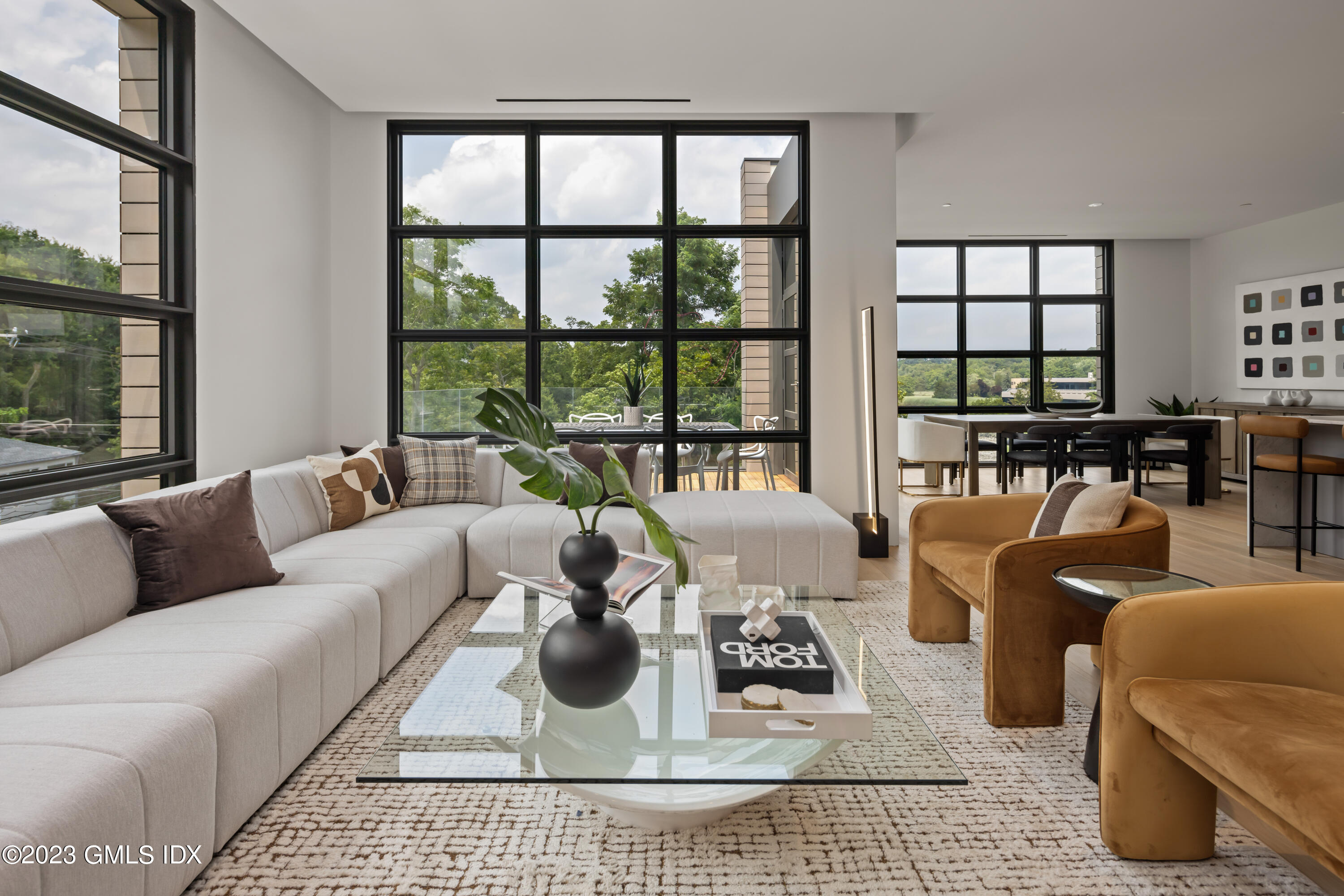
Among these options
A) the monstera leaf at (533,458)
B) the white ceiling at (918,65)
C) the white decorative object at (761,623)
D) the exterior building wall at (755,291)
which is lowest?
the white decorative object at (761,623)

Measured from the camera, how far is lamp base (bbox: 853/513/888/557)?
14.7 ft

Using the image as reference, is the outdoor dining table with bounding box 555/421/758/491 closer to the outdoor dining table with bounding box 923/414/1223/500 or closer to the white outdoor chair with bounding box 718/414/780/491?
the white outdoor chair with bounding box 718/414/780/491

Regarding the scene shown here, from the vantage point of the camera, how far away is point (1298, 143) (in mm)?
5211

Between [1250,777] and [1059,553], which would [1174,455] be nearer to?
[1059,553]

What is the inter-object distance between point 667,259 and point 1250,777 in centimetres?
414

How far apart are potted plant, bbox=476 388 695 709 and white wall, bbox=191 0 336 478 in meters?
2.72

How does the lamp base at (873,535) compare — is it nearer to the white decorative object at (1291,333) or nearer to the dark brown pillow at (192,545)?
the dark brown pillow at (192,545)

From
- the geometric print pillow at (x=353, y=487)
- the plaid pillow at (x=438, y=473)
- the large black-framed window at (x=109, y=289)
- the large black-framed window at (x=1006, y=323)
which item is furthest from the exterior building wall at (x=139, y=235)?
the large black-framed window at (x=1006, y=323)

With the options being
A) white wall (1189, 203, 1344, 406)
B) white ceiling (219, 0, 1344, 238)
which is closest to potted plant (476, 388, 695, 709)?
white ceiling (219, 0, 1344, 238)

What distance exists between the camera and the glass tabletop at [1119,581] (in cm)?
188

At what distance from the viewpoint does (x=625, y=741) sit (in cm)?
145

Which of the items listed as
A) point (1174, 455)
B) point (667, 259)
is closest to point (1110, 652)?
point (667, 259)

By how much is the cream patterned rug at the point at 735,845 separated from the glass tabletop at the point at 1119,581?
53 centimetres

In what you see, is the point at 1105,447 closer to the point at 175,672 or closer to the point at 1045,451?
the point at 1045,451
